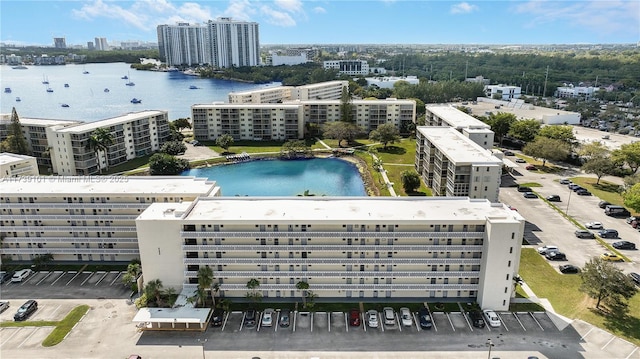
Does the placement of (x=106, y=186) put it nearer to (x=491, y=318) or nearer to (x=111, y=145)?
(x=111, y=145)

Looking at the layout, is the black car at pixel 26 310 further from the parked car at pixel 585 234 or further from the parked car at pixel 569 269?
the parked car at pixel 585 234

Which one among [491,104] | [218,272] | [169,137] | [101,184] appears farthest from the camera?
[491,104]

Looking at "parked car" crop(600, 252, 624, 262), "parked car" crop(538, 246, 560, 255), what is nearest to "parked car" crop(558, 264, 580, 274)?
"parked car" crop(538, 246, 560, 255)

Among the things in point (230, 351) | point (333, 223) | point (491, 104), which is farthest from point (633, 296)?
point (491, 104)

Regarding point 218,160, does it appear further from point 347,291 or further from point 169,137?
point 347,291

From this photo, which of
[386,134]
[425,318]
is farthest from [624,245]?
[386,134]

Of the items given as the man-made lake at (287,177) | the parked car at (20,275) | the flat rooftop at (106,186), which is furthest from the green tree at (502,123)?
the parked car at (20,275)

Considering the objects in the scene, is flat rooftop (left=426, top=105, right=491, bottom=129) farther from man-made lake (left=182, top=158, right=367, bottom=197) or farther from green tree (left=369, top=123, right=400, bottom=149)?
man-made lake (left=182, top=158, right=367, bottom=197)
